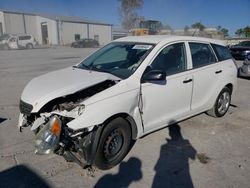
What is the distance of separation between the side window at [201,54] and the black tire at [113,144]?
6.19 ft

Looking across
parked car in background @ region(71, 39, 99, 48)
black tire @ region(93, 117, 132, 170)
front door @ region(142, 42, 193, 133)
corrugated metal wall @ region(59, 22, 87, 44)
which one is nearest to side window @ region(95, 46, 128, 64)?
front door @ region(142, 42, 193, 133)

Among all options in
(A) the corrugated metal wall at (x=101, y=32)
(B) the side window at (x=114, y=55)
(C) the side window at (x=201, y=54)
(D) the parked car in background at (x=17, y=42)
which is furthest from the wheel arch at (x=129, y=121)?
(A) the corrugated metal wall at (x=101, y=32)

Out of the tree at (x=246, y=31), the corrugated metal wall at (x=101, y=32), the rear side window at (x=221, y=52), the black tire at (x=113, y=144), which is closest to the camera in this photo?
the black tire at (x=113, y=144)

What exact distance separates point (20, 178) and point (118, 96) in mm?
1646

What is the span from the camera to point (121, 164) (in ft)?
11.5

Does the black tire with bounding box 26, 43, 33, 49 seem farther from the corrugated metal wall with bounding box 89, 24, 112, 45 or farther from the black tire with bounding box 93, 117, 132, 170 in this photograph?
the black tire with bounding box 93, 117, 132, 170

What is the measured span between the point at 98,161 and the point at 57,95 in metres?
1.01

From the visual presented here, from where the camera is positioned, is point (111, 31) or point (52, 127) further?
point (111, 31)

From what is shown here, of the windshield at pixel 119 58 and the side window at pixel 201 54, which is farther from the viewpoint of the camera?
the side window at pixel 201 54

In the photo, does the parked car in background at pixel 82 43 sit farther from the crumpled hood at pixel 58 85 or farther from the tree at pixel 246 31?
the crumpled hood at pixel 58 85

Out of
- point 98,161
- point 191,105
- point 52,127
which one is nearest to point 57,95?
point 52,127

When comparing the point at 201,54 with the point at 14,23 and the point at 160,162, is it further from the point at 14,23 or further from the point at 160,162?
the point at 14,23

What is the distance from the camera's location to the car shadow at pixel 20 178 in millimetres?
3022

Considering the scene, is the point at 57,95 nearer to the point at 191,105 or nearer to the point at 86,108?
the point at 86,108
